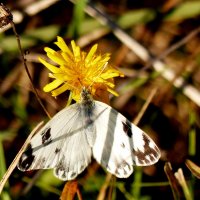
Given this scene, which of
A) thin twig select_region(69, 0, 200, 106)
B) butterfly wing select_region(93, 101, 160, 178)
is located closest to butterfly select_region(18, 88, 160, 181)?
butterfly wing select_region(93, 101, 160, 178)

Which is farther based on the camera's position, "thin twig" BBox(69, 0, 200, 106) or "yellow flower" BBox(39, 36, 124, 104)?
"thin twig" BBox(69, 0, 200, 106)

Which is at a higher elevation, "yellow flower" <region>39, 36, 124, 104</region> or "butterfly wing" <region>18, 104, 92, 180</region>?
"yellow flower" <region>39, 36, 124, 104</region>

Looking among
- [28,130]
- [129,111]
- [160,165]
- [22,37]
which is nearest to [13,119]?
[28,130]

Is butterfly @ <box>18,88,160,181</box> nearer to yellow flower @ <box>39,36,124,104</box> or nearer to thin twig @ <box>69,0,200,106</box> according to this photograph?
yellow flower @ <box>39,36,124,104</box>

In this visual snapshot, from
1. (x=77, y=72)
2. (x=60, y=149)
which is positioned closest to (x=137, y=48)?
(x=77, y=72)

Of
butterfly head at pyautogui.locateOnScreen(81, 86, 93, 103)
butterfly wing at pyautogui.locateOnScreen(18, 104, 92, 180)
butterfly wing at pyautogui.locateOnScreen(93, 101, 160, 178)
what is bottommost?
butterfly wing at pyautogui.locateOnScreen(93, 101, 160, 178)

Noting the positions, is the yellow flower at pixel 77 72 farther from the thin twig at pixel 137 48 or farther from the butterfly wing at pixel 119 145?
the thin twig at pixel 137 48

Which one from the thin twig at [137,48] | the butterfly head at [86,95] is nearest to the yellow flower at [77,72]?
the butterfly head at [86,95]

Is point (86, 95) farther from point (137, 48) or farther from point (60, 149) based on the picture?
point (137, 48)

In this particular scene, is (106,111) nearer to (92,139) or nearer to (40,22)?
(92,139)
